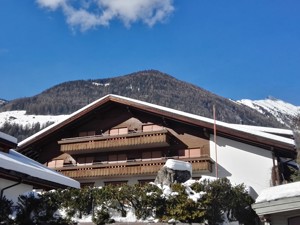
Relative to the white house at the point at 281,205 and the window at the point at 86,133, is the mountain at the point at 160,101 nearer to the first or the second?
the window at the point at 86,133

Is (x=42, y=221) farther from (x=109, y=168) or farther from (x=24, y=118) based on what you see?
(x=24, y=118)

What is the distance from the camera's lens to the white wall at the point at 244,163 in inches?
988

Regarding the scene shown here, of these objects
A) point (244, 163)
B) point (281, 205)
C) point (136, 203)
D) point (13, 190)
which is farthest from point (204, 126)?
point (13, 190)

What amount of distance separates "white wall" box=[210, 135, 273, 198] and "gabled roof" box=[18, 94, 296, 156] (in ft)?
1.70

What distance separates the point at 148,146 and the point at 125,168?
217cm

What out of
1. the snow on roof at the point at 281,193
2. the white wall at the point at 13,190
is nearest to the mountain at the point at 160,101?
the snow on roof at the point at 281,193

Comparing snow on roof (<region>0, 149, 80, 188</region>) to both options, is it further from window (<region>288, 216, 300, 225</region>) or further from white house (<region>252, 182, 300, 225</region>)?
window (<region>288, 216, 300, 225</region>)

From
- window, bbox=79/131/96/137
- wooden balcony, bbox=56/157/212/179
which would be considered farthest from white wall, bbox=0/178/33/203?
window, bbox=79/131/96/137

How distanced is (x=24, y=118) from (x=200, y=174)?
481 ft

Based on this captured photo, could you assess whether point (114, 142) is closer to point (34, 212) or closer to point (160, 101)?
point (34, 212)

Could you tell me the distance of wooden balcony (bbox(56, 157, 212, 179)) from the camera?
2622cm

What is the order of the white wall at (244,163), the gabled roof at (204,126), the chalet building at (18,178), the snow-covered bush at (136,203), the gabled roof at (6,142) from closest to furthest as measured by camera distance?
the chalet building at (18,178) < the snow-covered bush at (136,203) < the gabled roof at (6,142) < the gabled roof at (204,126) < the white wall at (244,163)

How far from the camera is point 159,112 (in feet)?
92.0

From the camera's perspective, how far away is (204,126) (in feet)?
87.5
